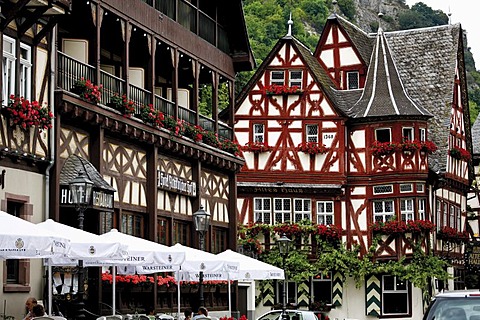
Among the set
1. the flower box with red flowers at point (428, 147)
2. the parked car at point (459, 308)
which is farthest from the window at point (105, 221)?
the flower box with red flowers at point (428, 147)

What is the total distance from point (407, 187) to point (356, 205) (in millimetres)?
2753

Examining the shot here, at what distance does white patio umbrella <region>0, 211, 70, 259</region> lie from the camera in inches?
679

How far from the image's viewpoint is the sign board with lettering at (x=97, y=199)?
2639 cm

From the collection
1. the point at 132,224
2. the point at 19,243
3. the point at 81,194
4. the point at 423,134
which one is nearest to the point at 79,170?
the point at 81,194

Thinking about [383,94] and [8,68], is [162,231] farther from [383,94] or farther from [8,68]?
[383,94]

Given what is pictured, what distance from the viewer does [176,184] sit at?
35.2 meters

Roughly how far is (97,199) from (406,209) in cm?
2902

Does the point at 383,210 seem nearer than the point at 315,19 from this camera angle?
Yes

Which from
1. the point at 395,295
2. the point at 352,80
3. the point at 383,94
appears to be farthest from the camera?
the point at 352,80

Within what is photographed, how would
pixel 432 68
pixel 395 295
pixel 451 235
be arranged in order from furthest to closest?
pixel 432 68
pixel 451 235
pixel 395 295

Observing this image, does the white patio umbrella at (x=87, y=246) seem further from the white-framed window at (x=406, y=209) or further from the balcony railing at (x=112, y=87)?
the white-framed window at (x=406, y=209)

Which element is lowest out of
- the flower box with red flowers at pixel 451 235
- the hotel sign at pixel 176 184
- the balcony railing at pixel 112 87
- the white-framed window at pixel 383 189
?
the flower box with red flowers at pixel 451 235

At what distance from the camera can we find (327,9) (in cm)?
14400

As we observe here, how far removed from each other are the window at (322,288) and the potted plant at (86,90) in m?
28.9
